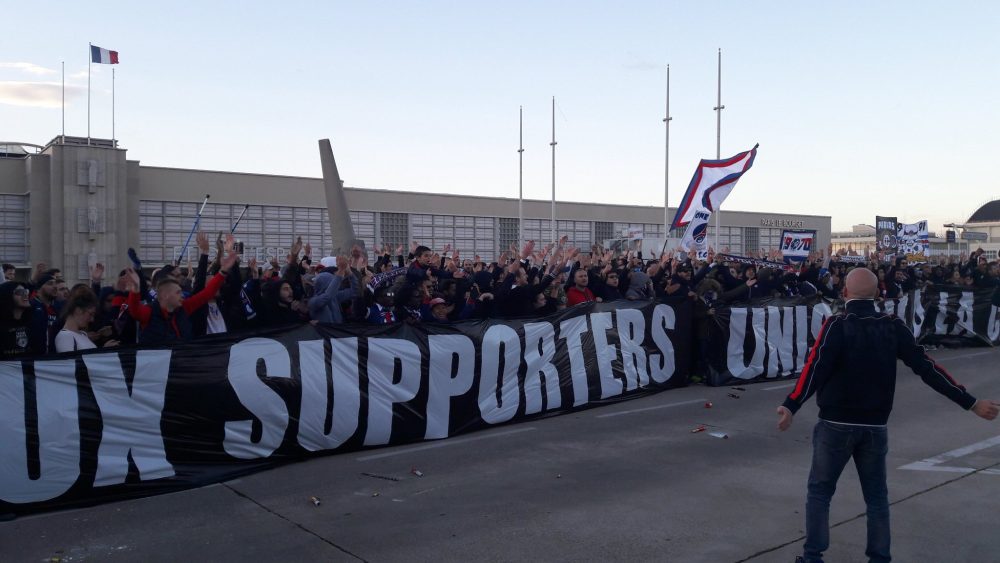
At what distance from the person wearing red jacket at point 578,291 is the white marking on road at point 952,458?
5124mm

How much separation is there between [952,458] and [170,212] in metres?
42.6

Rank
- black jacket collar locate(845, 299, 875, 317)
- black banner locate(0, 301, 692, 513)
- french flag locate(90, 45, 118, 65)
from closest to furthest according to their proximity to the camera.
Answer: black jacket collar locate(845, 299, 875, 317) → black banner locate(0, 301, 692, 513) → french flag locate(90, 45, 118, 65)

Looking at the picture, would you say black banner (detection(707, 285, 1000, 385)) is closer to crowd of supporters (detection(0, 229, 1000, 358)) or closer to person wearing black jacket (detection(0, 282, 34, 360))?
crowd of supporters (detection(0, 229, 1000, 358))

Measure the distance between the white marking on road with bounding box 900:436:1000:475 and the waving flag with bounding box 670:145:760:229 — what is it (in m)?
12.2

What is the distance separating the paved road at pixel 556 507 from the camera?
5.31m

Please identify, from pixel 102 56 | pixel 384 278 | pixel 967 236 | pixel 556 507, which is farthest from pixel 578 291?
pixel 967 236

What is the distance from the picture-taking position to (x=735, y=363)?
1277 cm

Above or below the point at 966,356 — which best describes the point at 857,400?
above

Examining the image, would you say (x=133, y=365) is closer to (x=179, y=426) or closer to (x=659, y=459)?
(x=179, y=426)

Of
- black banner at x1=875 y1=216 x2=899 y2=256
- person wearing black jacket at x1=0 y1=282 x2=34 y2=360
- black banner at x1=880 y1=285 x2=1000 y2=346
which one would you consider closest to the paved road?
person wearing black jacket at x1=0 y1=282 x2=34 y2=360

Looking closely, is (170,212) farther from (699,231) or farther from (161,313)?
(161,313)

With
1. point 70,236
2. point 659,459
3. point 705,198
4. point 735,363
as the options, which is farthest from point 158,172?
point 659,459

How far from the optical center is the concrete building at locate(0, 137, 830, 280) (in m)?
40.6

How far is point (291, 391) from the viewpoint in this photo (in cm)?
788
